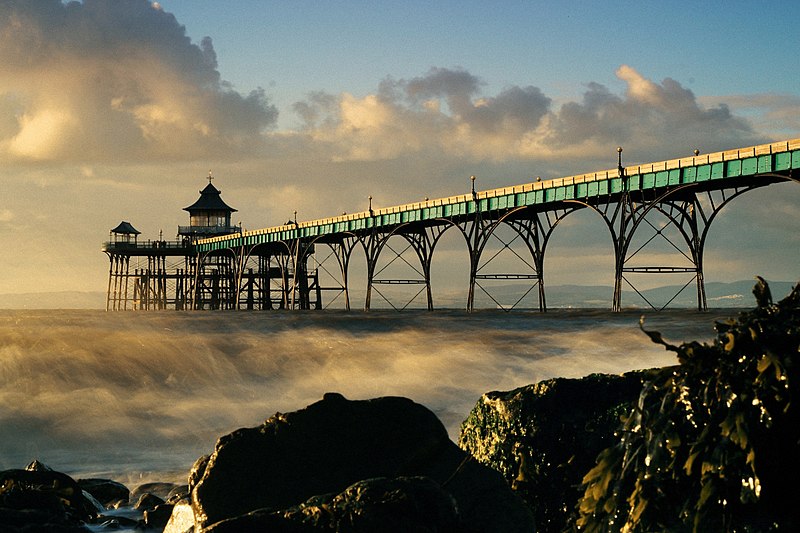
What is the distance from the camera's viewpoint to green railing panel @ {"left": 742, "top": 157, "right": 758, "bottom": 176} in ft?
137

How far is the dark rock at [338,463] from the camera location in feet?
25.3

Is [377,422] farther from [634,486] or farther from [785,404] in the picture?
[785,404]

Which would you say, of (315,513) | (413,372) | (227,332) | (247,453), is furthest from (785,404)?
(227,332)

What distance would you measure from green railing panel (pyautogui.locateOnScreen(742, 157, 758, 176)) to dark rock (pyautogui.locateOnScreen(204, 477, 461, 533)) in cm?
3960

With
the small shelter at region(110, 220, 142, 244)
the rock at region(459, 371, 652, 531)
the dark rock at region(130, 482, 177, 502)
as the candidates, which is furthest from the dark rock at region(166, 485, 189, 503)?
the small shelter at region(110, 220, 142, 244)

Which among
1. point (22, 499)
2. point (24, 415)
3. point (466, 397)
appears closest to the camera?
point (22, 499)

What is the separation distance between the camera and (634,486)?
16.7ft

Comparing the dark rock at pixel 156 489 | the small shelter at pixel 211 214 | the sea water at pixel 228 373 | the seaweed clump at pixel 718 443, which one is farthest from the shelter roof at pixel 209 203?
the seaweed clump at pixel 718 443

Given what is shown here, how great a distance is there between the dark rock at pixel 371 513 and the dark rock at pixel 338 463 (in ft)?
3.18

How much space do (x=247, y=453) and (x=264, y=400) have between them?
20.3 meters

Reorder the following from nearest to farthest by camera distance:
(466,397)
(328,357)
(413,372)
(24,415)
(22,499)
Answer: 1. (22,499)
2. (24,415)
3. (466,397)
4. (413,372)
5. (328,357)

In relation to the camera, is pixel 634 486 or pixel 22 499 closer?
pixel 634 486

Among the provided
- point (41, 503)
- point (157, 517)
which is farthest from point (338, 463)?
point (41, 503)

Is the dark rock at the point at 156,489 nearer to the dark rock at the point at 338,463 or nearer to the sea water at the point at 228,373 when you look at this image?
the sea water at the point at 228,373
